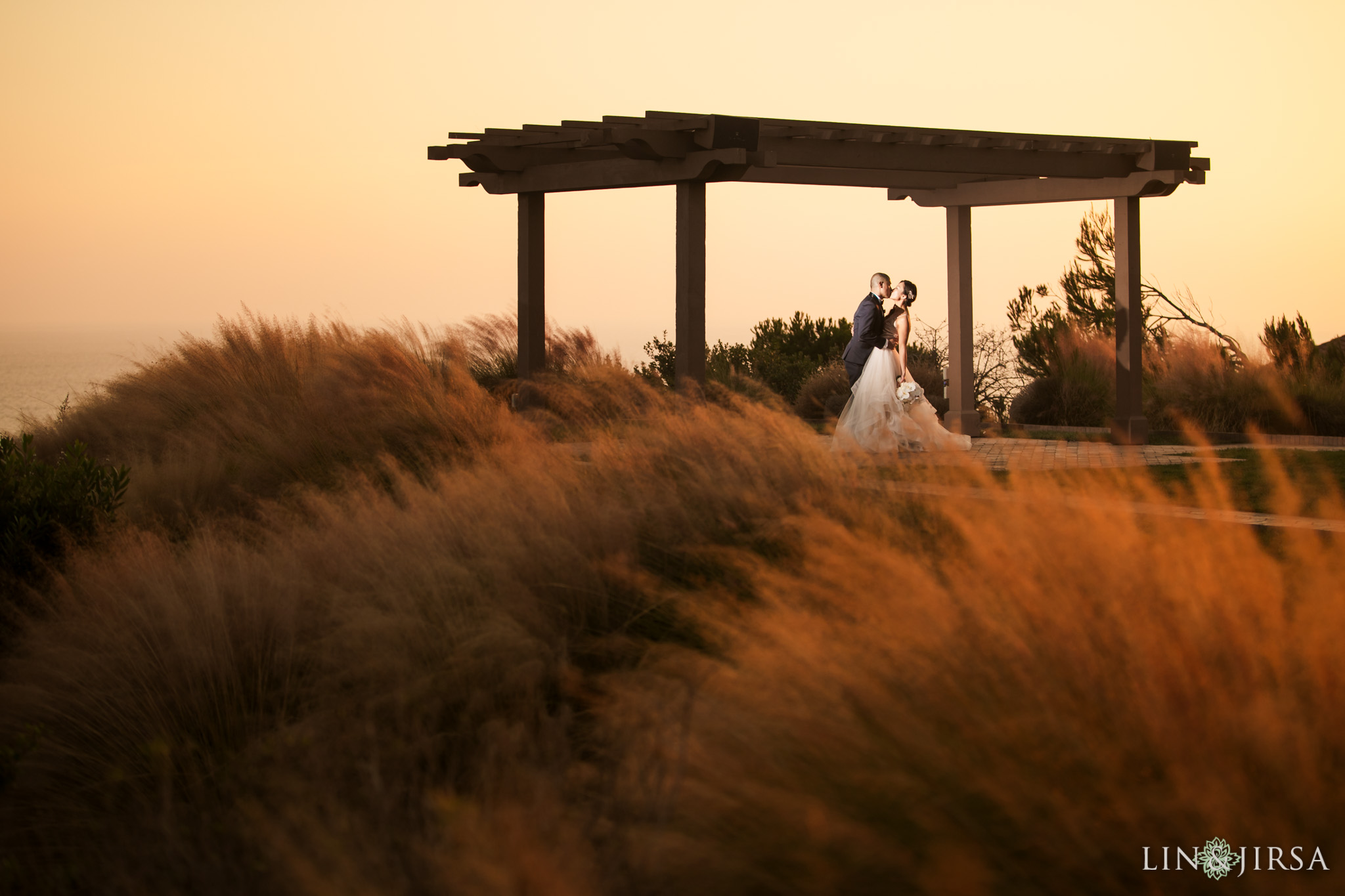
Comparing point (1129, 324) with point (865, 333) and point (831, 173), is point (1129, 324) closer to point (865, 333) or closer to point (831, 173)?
point (865, 333)

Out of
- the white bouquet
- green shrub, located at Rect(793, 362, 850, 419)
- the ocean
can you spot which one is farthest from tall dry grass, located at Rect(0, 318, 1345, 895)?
green shrub, located at Rect(793, 362, 850, 419)

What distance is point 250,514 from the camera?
22.8 ft

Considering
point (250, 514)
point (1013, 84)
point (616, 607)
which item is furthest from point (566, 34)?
point (616, 607)

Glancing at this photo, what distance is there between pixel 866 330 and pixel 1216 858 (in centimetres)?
872

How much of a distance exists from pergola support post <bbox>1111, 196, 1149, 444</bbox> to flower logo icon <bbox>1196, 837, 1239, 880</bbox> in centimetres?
998

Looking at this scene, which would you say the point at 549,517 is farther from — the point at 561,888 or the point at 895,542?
the point at 561,888

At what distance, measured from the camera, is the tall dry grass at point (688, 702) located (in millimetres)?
2400

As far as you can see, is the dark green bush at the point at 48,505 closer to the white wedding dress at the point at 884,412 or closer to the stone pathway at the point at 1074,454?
the stone pathway at the point at 1074,454

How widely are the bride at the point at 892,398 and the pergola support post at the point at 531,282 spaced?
3.09 m

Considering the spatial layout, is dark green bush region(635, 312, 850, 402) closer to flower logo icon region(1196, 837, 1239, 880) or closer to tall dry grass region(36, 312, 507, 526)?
tall dry grass region(36, 312, 507, 526)

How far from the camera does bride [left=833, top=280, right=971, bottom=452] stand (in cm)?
1056

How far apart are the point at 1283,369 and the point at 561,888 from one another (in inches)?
518

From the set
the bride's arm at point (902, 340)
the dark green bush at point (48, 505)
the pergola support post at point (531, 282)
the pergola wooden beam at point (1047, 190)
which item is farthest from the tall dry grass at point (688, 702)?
the pergola wooden beam at point (1047, 190)

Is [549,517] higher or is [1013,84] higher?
[1013,84]
